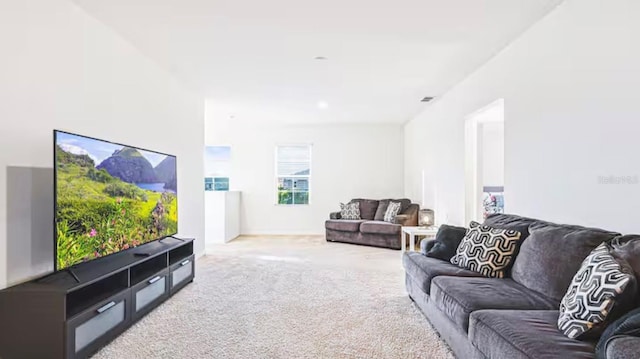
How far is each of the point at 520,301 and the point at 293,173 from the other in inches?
275

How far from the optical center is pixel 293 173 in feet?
29.5

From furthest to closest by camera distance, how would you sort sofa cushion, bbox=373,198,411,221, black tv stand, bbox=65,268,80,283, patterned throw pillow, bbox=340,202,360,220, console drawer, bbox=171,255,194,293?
patterned throw pillow, bbox=340,202,360,220 < sofa cushion, bbox=373,198,411,221 < console drawer, bbox=171,255,194,293 < black tv stand, bbox=65,268,80,283

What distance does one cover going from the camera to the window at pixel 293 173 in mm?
8961

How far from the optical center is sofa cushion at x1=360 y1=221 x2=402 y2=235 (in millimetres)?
6891

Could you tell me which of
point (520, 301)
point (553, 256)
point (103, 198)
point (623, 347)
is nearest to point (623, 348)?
point (623, 347)

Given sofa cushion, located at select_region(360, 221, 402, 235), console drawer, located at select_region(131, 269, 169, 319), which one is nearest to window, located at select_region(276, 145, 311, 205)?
sofa cushion, located at select_region(360, 221, 402, 235)

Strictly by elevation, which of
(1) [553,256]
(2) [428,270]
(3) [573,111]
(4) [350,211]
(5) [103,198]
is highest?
(3) [573,111]

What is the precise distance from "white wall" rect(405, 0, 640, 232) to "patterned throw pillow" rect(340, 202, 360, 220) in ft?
13.6

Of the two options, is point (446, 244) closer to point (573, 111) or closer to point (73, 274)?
point (573, 111)

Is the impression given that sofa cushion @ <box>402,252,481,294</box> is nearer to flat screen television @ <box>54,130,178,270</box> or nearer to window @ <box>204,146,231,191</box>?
flat screen television @ <box>54,130,178,270</box>

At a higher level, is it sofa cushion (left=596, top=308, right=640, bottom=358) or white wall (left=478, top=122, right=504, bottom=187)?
white wall (left=478, top=122, right=504, bottom=187)

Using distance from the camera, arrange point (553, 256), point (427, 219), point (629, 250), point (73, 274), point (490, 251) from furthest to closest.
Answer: point (427, 219), point (490, 251), point (73, 274), point (553, 256), point (629, 250)

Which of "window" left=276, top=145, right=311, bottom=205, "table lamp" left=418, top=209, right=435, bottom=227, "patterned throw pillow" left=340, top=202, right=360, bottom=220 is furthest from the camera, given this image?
"window" left=276, top=145, right=311, bottom=205

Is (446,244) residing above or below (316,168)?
below
